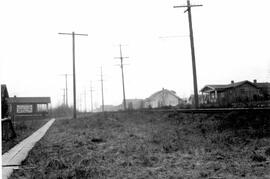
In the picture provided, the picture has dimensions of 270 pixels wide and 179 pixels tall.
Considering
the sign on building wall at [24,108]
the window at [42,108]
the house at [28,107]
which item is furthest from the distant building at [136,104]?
the sign on building wall at [24,108]

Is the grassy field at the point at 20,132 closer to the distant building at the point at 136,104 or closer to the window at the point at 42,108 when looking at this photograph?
the distant building at the point at 136,104

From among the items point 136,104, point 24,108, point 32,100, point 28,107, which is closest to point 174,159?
point 28,107

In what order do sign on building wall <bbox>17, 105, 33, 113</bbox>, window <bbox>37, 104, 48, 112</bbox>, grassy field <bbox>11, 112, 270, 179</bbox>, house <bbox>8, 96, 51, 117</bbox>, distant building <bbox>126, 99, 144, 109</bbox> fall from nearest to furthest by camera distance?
grassy field <bbox>11, 112, 270, 179</bbox> < distant building <bbox>126, 99, 144, 109</bbox> < house <bbox>8, 96, 51, 117</bbox> < sign on building wall <bbox>17, 105, 33, 113</bbox> < window <bbox>37, 104, 48, 112</bbox>

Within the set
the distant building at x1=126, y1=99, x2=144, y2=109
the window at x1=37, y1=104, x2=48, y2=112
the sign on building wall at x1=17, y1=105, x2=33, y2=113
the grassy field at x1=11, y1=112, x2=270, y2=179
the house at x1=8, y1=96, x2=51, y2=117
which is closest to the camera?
the grassy field at x1=11, y1=112, x2=270, y2=179

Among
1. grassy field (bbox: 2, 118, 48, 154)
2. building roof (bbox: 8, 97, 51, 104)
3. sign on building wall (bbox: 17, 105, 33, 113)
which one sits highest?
building roof (bbox: 8, 97, 51, 104)

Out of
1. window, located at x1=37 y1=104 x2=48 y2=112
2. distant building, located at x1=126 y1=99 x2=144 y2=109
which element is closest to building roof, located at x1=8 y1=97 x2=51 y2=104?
window, located at x1=37 y1=104 x2=48 y2=112

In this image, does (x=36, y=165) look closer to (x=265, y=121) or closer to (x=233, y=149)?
(x=233, y=149)

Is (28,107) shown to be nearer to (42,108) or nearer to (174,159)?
(42,108)

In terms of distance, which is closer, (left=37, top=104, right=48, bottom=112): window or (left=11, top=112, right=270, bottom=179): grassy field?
(left=11, top=112, right=270, bottom=179): grassy field

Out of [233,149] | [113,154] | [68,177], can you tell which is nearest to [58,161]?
[68,177]

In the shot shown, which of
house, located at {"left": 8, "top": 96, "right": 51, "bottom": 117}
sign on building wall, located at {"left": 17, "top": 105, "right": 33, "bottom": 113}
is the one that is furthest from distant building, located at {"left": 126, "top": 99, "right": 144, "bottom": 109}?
sign on building wall, located at {"left": 17, "top": 105, "right": 33, "bottom": 113}

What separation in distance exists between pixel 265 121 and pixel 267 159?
3.62 m

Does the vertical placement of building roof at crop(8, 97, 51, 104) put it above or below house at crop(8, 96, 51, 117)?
above

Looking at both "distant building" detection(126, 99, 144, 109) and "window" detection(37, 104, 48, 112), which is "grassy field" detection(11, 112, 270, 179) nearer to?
"distant building" detection(126, 99, 144, 109)
